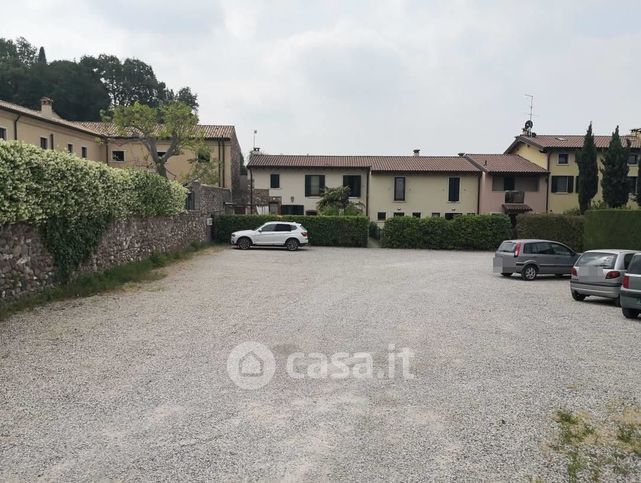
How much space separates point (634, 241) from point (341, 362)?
2070 centimetres

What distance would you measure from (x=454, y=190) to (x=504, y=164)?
16.3ft

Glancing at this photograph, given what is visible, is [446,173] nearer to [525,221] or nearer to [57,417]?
[525,221]

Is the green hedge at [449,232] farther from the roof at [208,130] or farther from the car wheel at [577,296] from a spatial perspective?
the car wheel at [577,296]

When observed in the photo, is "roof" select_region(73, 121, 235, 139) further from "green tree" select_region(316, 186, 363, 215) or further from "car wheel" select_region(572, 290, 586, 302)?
"car wheel" select_region(572, 290, 586, 302)

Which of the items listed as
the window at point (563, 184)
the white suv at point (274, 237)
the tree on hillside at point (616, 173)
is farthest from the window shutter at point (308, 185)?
the tree on hillside at point (616, 173)

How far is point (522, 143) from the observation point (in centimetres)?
4491

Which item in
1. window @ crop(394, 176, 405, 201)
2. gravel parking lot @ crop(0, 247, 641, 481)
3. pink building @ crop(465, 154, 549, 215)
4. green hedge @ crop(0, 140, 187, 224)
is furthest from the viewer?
Result: window @ crop(394, 176, 405, 201)

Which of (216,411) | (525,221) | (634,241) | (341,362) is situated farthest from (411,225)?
(216,411)

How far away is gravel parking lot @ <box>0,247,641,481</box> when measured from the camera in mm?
4109

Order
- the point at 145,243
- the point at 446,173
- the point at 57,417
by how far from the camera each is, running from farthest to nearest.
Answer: the point at 446,173, the point at 145,243, the point at 57,417

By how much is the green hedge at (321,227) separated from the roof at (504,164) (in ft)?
46.4

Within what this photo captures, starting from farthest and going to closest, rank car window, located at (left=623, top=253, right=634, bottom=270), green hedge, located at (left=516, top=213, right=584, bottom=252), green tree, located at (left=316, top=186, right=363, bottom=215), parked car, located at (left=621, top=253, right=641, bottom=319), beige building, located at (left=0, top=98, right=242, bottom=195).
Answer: green tree, located at (left=316, top=186, right=363, bottom=215) < beige building, located at (left=0, top=98, right=242, bottom=195) < green hedge, located at (left=516, top=213, right=584, bottom=252) < car window, located at (left=623, top=253, right=634, bottom=270) < parked car, located at (left=621, top=253, right=641, bottom=319)

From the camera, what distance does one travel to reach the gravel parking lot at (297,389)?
411cm

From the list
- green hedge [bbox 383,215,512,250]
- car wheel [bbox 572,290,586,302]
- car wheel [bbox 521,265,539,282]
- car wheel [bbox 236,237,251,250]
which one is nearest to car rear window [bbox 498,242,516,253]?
car wheel [bbox 521,265,539,282]
